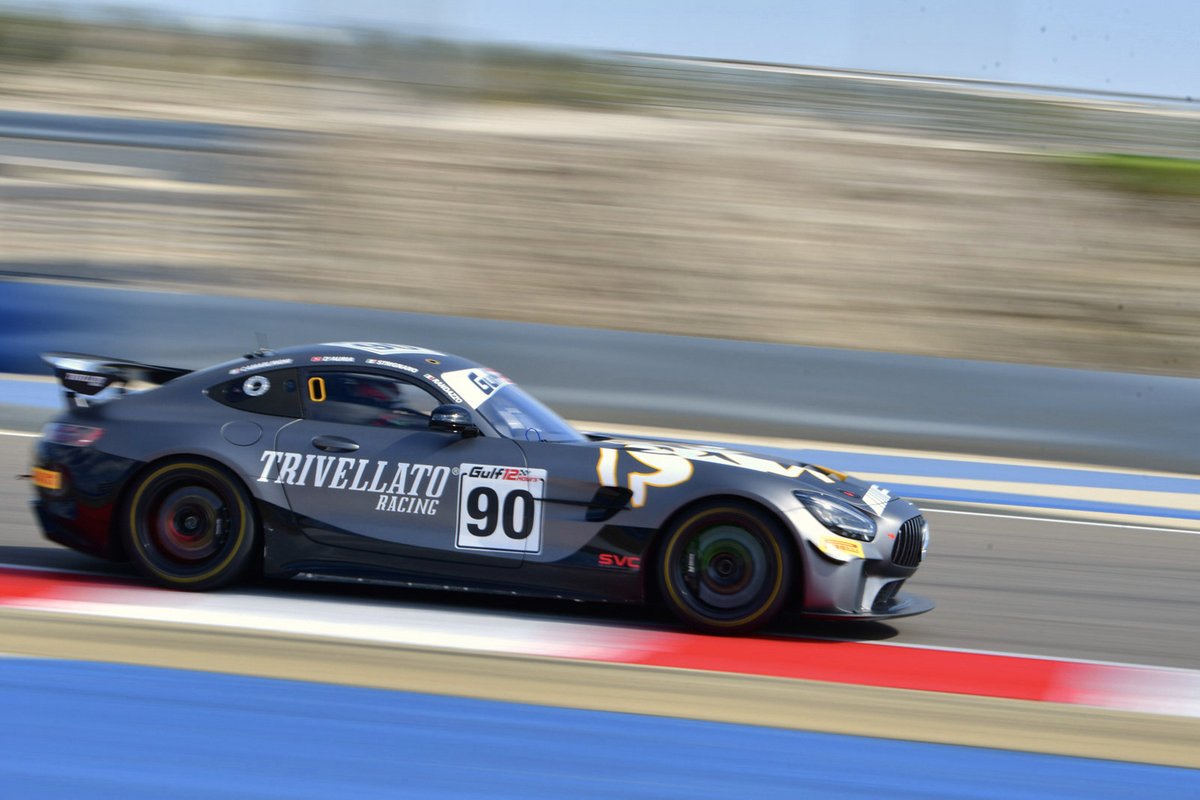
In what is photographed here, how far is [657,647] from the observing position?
5590mm

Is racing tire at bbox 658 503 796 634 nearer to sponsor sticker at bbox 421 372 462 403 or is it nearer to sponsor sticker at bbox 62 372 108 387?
sponsor sticker at bbox 421 372 462 403

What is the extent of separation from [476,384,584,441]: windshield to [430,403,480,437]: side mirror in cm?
11

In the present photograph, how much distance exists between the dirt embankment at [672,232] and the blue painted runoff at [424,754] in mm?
11302

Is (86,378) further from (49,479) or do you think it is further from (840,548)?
(840,548)

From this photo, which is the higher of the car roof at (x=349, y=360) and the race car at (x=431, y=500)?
the car roof at (x=349, y=360)

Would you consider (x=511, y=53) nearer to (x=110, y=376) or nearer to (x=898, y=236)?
(x=898, y=236)

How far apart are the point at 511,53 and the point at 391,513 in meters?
17.2

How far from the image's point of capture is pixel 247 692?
15.1 ft

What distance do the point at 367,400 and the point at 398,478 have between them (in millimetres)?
419

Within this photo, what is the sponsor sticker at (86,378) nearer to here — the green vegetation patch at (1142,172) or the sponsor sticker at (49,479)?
the sponsor sticker at (49,479)

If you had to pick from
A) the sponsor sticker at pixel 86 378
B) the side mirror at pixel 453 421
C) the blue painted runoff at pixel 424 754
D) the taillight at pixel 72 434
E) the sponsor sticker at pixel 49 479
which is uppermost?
the sponsor sticker at pixel 86 378

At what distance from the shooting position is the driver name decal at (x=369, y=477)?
5871 mm

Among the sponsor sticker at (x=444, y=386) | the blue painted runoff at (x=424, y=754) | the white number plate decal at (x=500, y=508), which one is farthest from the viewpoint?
the sponsor sticker at (x=444, y=386)

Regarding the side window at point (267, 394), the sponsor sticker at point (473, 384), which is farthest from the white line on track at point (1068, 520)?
the side window at point (267, 394)
